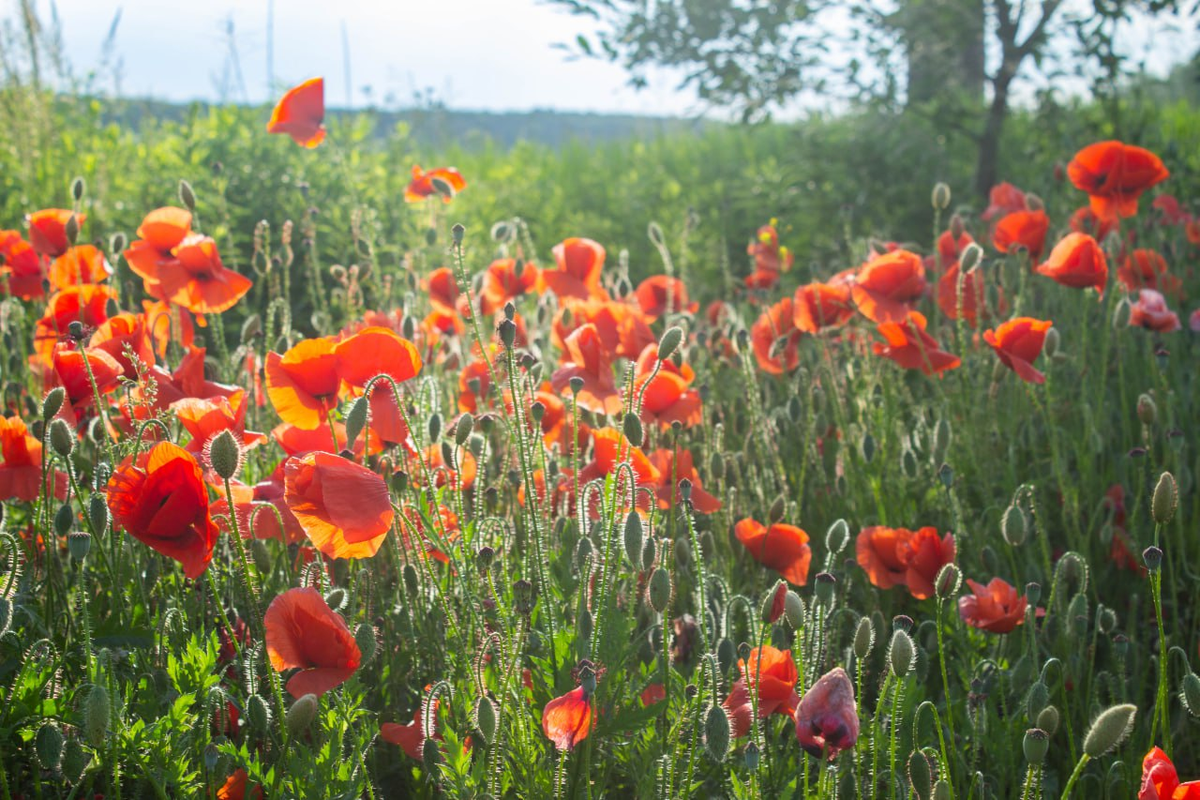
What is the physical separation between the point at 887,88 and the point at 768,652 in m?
4.40

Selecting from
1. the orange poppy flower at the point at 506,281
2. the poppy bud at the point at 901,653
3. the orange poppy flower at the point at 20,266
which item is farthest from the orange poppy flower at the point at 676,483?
the orange poppy flower at the point at 20,266

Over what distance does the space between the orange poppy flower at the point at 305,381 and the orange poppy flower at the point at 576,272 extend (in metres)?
1.03

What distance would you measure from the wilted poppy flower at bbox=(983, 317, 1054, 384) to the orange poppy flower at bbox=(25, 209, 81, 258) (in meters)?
2.12

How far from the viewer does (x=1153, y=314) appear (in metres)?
2.71

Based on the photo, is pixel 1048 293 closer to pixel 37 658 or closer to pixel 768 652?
pixel 768 652

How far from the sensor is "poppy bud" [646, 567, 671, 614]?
1440 millimetres

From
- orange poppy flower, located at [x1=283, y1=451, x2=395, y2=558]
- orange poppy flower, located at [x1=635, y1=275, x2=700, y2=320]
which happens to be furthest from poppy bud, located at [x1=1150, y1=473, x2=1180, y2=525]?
orange poppy flower, located at [x1=635, y1=275, x2=700, y2=320]

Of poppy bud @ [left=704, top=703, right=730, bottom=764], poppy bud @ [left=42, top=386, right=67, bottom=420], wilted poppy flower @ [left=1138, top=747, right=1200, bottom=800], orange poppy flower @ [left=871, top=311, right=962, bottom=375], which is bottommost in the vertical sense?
poppy bud @ [left=704, top=703, right=730, bottom=764]

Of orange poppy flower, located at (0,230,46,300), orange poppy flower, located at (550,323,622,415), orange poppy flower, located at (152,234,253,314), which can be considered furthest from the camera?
orange poppy flower, located at (0,230,46,300)

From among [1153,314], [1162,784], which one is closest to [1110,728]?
[1162,784]

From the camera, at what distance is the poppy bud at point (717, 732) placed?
4.31 feet

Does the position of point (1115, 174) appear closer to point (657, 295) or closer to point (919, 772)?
point (657, 295)

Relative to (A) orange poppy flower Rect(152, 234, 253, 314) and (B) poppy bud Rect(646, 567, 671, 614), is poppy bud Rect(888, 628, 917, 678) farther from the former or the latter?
(A) orange poppy flower Rect(152, 234, 253, 314)

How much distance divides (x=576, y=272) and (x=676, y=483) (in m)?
0.93
